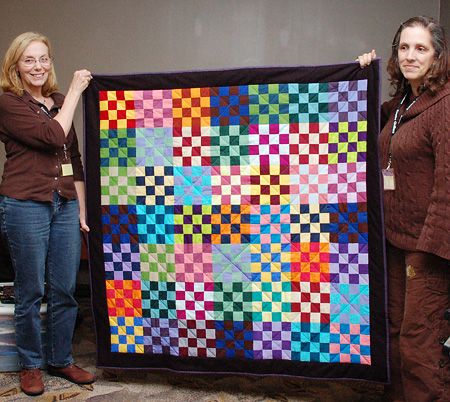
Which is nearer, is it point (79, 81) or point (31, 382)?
point (79, 81)

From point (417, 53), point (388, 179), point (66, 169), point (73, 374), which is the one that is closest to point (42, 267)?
point (66, 169)

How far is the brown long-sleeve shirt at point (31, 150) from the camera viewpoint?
227 cm

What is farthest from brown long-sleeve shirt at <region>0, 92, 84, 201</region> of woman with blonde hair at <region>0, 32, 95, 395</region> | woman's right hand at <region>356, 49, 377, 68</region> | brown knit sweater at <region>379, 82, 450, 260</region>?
brown knit sweater at <region>379, 82, 450, 260</region>

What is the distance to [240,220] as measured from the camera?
91.6 inches

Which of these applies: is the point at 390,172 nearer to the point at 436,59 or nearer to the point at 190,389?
the point at 436,59

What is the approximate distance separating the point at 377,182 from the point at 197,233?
0.77 m

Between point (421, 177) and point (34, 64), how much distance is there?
1.62 metres

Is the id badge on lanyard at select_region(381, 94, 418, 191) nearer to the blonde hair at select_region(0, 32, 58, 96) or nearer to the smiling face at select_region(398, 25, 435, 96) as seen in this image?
the smiling face at select_region(398, 25, 435, 96)

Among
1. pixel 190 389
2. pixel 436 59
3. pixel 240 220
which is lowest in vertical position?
pixel 190 389

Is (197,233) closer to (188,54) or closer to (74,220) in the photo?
(74,220)

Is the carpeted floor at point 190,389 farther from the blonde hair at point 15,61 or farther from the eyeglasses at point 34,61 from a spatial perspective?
→ the eyeglasses at point 34,61

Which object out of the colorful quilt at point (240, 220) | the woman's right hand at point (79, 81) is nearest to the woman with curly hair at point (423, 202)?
the colorful quilt at point (240, 220)

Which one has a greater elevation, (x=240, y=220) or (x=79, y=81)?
(x=79, y=81)

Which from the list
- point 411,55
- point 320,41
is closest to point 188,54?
point 320,41
